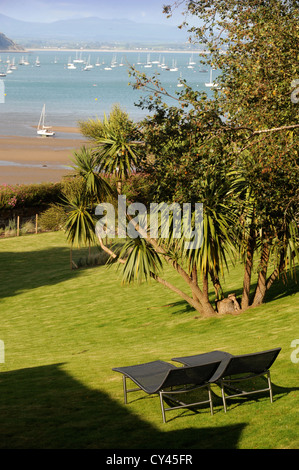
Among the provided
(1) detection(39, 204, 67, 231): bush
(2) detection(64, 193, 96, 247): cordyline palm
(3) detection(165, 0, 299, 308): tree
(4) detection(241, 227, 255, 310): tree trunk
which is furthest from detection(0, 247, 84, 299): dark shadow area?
(3) detection(165, 0, 299, 308): tree

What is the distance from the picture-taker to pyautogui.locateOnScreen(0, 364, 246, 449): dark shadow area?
6.89 meters

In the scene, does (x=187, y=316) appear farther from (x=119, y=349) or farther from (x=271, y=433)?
(x=271, y=433)

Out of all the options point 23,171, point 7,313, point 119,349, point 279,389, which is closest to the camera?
point 279,389

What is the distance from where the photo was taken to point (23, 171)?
2174 inches

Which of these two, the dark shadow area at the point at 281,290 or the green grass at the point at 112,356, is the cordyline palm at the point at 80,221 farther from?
the dark shadow area at the point at 281,290

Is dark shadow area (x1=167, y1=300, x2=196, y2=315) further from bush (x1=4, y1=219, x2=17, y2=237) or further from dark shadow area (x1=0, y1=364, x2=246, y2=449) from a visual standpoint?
bush (x1=4, y1=219, x2=17, y2=237)

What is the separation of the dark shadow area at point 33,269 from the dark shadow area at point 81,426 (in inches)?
471

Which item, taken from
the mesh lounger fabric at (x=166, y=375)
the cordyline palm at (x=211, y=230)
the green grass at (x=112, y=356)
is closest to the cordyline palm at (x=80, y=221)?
the green grass at (x=112, y=356)

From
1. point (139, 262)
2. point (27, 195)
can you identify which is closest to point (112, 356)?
point (139, 262)

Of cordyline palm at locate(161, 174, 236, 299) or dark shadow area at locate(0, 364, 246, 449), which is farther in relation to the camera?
cordyline palm at locate(161, 174, 236, 299)

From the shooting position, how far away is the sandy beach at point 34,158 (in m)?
52.7

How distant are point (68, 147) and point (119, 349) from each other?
204 feet

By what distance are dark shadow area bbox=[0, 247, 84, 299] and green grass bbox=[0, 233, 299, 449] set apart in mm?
108
